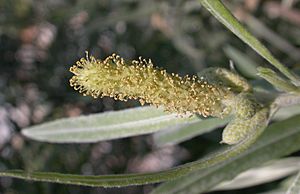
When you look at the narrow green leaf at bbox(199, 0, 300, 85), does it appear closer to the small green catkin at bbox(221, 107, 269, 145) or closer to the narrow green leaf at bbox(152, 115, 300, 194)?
the small green catkin at bbox(221, 107, 269, 145)

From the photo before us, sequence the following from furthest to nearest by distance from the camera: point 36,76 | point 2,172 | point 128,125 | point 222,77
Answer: point 36,76, point 128,125, point 222,77, point 2,172

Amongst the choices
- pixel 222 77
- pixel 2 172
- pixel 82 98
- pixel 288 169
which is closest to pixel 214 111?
pixel 222 77

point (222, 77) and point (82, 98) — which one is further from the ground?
point (82, 98)

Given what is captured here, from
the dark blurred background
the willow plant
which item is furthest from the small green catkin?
the dark blurred background

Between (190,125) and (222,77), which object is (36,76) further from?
(222,77)

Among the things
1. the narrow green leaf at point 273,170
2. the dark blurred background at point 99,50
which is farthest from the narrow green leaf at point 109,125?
the dark blurred background at point 99,50

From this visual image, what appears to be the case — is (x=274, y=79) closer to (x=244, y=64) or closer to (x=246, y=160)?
(x=246, y=160)

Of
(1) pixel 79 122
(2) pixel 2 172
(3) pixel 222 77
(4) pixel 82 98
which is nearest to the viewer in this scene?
(2) pixel 2 172

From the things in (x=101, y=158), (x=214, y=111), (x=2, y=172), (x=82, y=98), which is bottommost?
(x=2, y=172)
